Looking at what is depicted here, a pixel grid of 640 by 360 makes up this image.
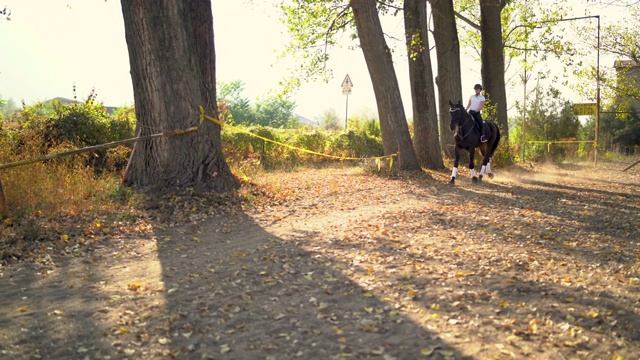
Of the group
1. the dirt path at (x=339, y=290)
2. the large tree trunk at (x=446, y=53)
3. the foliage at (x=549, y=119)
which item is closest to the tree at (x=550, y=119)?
the foliage at (x=549, y=119)

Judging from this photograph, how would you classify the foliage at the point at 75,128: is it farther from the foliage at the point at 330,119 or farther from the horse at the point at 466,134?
the foliage at the point at 330,119

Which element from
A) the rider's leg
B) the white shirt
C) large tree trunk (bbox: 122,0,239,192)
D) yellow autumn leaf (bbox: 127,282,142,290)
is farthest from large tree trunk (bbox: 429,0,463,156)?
yellow autumn leaf (bbox: 127,282,142,290)

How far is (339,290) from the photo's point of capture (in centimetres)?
596

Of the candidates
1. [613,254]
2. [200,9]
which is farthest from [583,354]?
[200,9]

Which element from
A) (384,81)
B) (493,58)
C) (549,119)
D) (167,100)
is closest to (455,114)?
(384,81)

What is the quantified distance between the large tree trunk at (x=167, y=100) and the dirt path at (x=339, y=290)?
1343 millimetres

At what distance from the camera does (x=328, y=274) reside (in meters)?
6.52

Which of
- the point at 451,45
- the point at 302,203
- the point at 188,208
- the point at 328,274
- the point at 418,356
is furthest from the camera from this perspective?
the point at 451,45

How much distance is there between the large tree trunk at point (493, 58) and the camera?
23484 mm

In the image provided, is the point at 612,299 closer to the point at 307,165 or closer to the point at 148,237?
the point at 148,237

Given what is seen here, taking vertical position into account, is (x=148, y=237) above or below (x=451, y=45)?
below

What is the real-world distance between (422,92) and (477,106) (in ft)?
11.4

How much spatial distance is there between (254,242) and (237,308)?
2.86 m

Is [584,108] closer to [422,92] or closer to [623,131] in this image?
[422,92]
